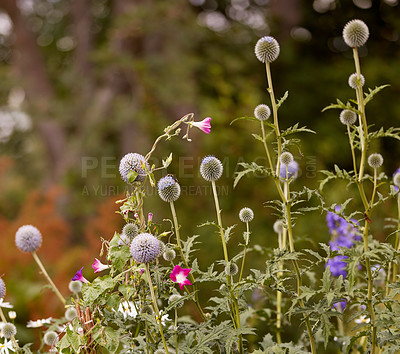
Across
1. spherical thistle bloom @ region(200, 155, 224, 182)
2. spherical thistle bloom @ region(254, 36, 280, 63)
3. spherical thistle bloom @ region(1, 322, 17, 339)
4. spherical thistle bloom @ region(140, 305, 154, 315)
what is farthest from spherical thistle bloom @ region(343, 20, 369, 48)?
spherical thistle bloom @ region(1, 322, 17, 339)

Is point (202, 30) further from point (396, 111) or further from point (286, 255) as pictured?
point (286, 255)

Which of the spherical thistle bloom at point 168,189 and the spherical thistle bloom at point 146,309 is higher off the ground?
the spherical thistle bloom at point 168,189

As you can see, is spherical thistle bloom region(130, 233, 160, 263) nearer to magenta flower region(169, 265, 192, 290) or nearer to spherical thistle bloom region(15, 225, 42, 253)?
magenta flower region(169, 265, 192, 290)

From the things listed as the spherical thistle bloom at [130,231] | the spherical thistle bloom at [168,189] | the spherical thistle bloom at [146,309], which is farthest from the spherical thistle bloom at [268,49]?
the spherical thistle bloom at [146,309]

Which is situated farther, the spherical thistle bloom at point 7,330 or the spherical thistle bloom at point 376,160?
the spherical thistle bloom at point 376,160

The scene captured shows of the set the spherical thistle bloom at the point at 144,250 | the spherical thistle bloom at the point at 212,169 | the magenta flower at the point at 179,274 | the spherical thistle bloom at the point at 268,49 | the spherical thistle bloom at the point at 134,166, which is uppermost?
the spherical thistle bloom at the point at 268,49

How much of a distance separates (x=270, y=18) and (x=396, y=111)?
1.93 meters

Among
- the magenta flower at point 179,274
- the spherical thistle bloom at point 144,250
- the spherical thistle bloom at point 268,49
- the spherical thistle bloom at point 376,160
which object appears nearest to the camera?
the spherical thistle bloom at point 144,250

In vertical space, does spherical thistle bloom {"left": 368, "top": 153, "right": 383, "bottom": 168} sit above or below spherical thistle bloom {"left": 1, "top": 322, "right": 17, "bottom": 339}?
above

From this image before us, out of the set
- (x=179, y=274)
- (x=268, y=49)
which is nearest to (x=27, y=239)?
(x=179, y=274)

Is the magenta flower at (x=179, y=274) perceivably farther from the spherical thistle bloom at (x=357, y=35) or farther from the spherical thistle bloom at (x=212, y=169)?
the spherical thistle bloom at (x=357, y=35)

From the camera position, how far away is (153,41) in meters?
5.17

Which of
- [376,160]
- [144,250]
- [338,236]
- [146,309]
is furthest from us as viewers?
[338,236]

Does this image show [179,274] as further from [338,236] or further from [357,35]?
[338,236]
